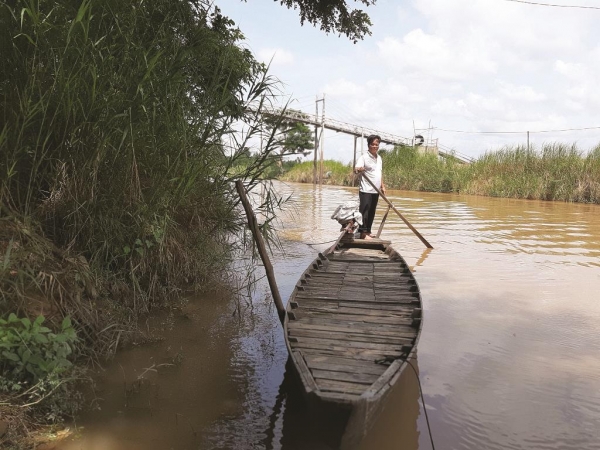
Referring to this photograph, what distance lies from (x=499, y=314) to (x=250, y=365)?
268cm

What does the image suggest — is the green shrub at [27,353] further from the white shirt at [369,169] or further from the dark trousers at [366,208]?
the white shirt at [369,169]

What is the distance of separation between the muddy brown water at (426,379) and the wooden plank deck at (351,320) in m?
0.34

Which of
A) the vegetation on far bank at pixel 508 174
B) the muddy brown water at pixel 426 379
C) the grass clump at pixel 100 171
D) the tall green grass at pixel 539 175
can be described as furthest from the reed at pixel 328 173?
the grass clump at pixel 100 171

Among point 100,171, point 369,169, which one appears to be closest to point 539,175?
point 369,169

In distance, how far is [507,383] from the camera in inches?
131

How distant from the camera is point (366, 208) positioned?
7281mm

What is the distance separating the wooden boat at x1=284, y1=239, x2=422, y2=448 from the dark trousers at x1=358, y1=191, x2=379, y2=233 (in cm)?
174

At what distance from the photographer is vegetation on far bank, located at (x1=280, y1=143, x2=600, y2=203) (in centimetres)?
1620

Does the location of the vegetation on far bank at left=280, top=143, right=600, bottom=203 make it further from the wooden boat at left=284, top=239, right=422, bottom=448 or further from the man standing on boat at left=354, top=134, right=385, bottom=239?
the wooden boat at left=284, top=239, right=422, bottom=448

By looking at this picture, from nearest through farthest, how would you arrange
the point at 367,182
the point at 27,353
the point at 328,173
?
the point at 27,353
the point at 367,182
the point at 328,173

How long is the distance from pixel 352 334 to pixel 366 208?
4.19 m

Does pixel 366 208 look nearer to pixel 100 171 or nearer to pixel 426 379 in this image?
pixel 426 379

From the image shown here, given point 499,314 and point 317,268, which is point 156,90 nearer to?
point 317,268

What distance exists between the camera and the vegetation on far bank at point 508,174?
16203 mm
